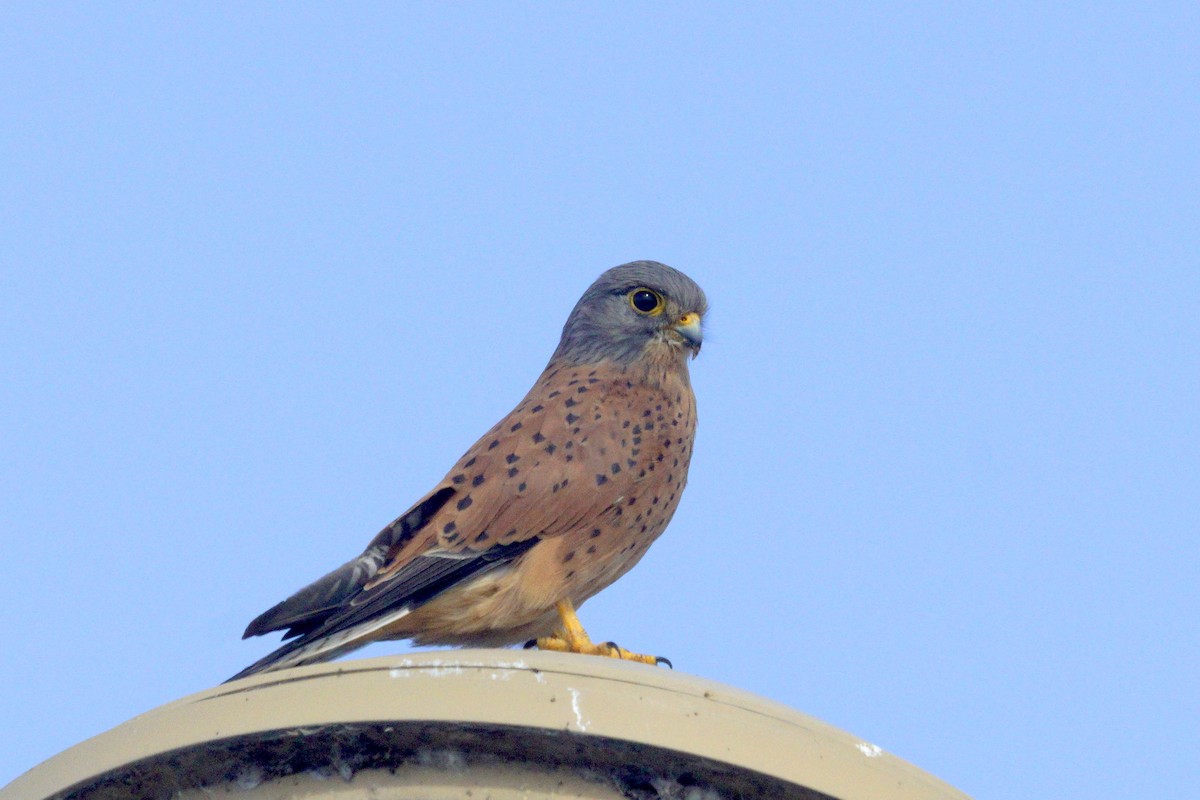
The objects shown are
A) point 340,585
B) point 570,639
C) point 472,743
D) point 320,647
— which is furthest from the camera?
point 570,639

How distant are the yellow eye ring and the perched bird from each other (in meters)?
0.33

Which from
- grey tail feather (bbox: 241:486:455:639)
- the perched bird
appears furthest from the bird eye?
grey tail feather (bbox: 241:486:455:639)

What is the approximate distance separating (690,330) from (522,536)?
1.04 m

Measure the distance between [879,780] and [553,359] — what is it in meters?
3.05

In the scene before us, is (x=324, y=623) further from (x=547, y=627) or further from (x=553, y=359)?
(x=553, y=359)

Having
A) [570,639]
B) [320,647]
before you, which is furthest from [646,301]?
[320,647]

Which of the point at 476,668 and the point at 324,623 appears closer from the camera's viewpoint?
the point at 476,668

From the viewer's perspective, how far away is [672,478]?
4160 mm

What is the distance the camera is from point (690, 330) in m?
4.57

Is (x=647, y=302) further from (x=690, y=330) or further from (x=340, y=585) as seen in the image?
(x=340, y=585)

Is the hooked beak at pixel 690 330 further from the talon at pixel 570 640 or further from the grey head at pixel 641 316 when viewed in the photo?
the talon at pixel 570 640

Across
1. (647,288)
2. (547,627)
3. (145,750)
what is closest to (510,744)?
(145,750)

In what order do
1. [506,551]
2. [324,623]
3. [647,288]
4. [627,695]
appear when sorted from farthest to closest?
[647,288] < [506,551] < [324,623] < [627,695]

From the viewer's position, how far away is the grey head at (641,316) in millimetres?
4617
